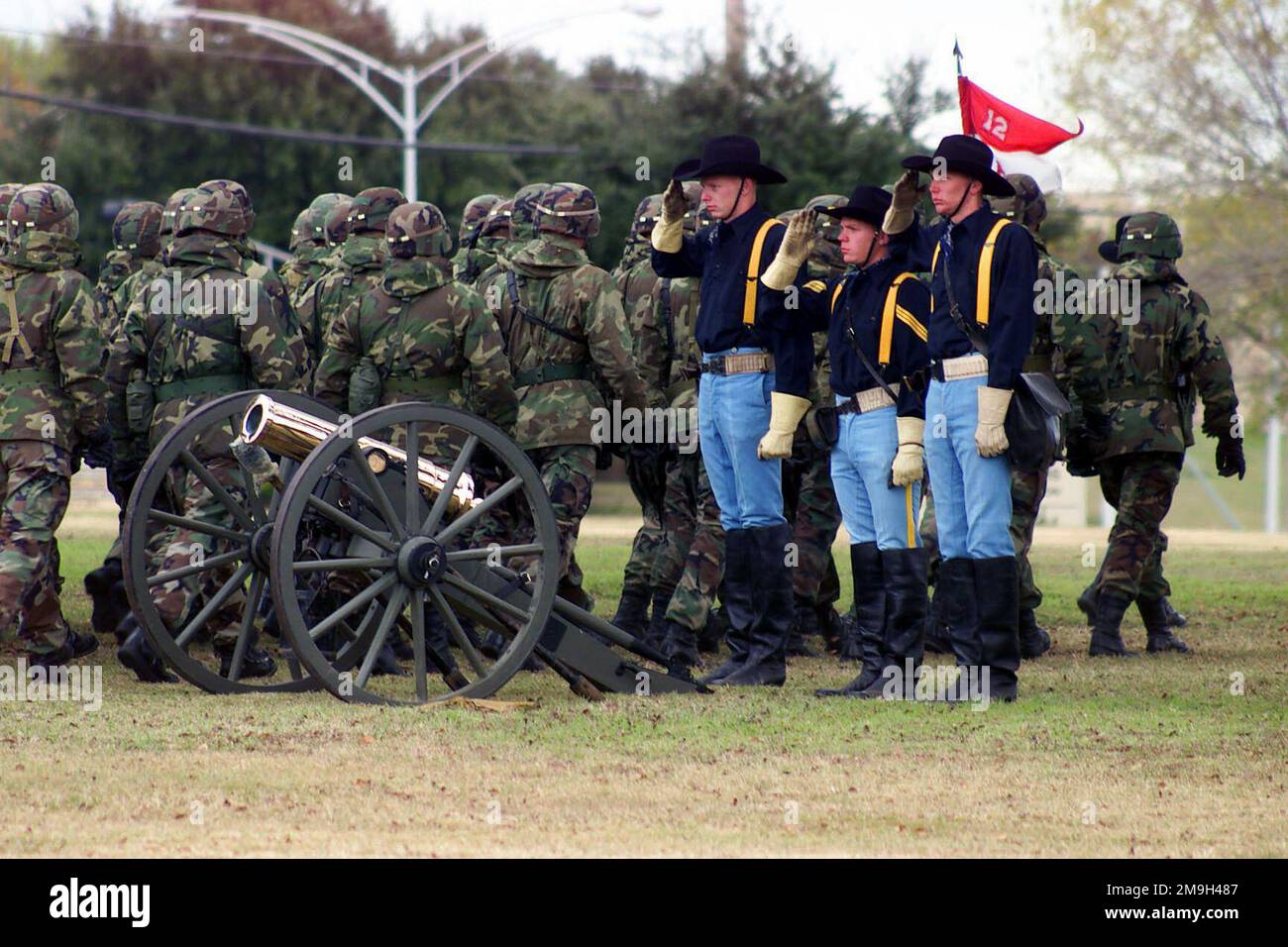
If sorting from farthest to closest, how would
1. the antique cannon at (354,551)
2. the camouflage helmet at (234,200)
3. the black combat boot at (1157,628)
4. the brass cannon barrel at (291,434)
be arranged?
the black combat boot at (1157,628) < the camouflage helmet at (234,200) < the brass cannon barrel at (291,434) < the antique cannon at (354,551)

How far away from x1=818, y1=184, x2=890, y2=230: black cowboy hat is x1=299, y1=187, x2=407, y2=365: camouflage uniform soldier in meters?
2.16

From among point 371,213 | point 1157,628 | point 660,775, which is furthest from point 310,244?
point 660,775

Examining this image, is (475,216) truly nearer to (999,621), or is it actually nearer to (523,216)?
(523,216)

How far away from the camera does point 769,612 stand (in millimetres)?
8844

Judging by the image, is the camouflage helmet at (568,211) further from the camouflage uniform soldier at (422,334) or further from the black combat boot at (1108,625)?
the black combat boot at (1108,625)

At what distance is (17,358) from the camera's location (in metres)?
9.27

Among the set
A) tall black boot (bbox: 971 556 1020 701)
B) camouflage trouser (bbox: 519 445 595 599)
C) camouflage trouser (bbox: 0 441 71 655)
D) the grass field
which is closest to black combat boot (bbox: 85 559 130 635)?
camouflage trouser (bbox: 0 441 71 655)

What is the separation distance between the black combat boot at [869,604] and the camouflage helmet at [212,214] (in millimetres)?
3011

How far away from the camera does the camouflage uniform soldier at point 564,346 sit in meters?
9.48

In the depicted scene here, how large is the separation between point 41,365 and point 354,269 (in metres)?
1.49

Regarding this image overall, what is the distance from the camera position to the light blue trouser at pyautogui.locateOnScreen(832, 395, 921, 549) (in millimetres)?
8445

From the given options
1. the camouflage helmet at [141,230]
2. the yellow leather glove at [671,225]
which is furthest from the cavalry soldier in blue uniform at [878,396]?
the camouflage helmet at [141,230]

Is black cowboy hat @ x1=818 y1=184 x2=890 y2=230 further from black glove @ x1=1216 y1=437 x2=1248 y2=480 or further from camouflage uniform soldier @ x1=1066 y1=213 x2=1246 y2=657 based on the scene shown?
black glove @ x1=1216 y1=437 x2=1248 y2=480
